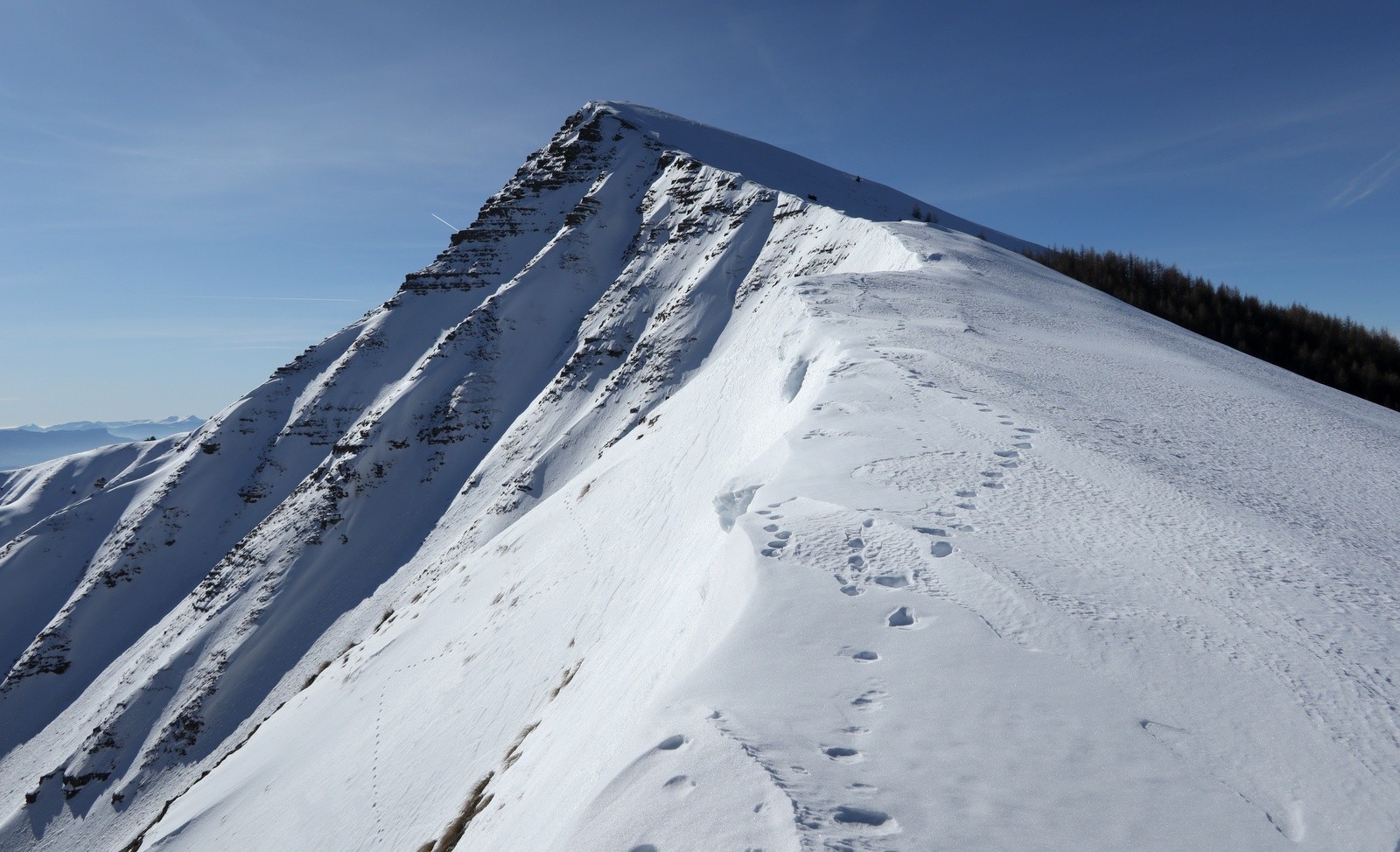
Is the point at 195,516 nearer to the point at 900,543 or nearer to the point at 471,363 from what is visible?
the point at 471,363

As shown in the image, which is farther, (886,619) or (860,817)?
(886,619)

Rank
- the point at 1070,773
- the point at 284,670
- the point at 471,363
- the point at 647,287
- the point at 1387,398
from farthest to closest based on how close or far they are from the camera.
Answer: the point at 471,363 < the point at 647,287 < the point at 284,670 < the point at 1387,398 < the point at 1070,773

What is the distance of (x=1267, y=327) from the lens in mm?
17672

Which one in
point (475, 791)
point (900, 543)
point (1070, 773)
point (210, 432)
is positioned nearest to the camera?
point (1070, 773)

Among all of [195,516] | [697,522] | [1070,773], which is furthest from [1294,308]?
[195,516]

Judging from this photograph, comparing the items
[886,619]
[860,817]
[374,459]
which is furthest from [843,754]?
[374,459]

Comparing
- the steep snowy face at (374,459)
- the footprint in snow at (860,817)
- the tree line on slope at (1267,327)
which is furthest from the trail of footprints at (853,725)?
the steep snowy face at (374,459)

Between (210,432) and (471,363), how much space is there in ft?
107

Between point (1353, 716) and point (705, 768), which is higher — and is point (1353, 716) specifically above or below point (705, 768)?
above

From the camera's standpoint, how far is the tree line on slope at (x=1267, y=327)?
1511 cm

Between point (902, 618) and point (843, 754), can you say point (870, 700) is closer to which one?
point (843, 754)

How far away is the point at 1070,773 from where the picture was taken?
8.69 feet

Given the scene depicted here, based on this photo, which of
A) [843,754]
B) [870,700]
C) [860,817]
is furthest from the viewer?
[870,700]

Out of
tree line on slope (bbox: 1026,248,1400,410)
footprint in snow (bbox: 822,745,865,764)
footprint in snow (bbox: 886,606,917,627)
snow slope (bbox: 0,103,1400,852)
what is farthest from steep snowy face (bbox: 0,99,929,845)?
footprint in snow (bbox: 822,745,865,764)
